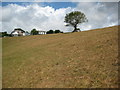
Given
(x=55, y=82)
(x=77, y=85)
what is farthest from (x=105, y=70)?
(x=55, y=82)

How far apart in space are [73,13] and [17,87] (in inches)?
1668

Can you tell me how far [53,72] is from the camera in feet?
24.3

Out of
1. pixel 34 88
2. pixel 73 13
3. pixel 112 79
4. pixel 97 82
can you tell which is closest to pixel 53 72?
pixel 34 88

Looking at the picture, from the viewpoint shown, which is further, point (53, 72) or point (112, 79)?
point (53, 72)

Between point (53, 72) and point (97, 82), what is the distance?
3.17m

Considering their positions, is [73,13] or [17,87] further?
[73,13]

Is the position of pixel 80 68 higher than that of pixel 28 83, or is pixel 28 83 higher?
pixel 80 68

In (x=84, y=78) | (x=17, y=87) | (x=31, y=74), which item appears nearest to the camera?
(x=84, y=78)

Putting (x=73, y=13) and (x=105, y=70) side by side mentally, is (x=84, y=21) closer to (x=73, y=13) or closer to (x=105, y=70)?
(x=73, y=13)

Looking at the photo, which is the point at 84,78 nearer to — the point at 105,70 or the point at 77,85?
the point at 77,85

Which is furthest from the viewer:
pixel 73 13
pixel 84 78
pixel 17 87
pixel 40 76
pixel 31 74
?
pixel 73 13

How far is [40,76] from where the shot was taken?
7312mm

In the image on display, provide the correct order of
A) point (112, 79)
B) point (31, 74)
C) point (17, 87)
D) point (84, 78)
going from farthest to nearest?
point (31, 74) → point (17, 87) → point (84, 78) → point (112, 79)

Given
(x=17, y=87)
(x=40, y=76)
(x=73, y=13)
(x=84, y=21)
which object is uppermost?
(x=73, y=13)
